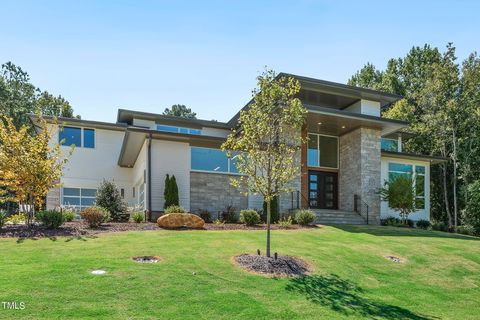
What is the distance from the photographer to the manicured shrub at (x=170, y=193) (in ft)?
58.6

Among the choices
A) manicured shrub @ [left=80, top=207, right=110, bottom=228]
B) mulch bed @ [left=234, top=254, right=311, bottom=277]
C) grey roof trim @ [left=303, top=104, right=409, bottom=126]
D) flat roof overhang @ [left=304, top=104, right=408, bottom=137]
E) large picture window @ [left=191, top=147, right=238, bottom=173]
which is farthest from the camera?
flat roof overhang @ [left=304, top=104, right=408, bottom=137]

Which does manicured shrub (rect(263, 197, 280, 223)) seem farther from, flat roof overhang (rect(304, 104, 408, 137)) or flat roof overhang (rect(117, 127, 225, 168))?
flat roof overhang (rect(304, 104, 408, 137))

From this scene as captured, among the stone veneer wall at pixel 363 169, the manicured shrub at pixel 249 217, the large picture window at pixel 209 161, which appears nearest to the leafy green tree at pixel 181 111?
the stone veneer wall at pixel 363 169

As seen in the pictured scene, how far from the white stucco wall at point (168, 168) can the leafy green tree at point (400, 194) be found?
1099 centimetres

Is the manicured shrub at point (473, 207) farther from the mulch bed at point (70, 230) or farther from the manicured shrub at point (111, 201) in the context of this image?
the manicured shrub at point (111, 201)

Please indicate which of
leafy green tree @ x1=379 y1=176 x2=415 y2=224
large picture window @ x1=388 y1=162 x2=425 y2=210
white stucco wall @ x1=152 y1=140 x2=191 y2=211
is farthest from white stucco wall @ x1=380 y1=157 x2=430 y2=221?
white stucco wall @ x1=152 y1=140 x2=191 y2=211

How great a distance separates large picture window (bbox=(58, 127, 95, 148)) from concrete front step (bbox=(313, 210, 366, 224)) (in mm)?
14841

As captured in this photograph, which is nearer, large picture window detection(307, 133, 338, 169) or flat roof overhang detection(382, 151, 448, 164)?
flat roof overhang detection(382, 151, 448, 164)

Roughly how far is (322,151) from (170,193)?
10703 mm

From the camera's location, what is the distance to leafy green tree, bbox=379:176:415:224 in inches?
845

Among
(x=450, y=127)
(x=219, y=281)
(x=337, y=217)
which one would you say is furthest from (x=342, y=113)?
(x=219, y=281)

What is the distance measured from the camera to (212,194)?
19.3 m

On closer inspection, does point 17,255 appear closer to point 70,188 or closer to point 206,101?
point 206,101

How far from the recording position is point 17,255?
9.23 m
